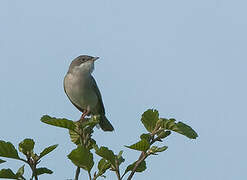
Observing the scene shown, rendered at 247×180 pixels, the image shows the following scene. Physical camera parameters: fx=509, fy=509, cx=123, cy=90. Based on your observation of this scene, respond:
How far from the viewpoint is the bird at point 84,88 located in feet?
37.3

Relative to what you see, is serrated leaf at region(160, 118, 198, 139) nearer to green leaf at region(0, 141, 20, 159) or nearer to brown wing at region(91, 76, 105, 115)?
green leaf at region(0, 141, 20, 159)

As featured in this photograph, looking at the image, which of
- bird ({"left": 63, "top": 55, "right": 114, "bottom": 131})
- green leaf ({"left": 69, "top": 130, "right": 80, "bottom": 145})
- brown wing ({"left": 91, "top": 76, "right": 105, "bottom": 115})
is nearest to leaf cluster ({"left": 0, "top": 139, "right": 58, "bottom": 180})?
green leaf ({"left": 69, "top": 130, "right": 80, "bottom": 145})

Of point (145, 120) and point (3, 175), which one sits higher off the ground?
point (145, 120)

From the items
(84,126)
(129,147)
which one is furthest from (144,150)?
(84,126)

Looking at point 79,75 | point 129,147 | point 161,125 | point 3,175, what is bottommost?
point 3,175

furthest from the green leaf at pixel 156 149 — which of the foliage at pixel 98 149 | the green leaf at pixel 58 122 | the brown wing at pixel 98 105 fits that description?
the brown wing at pixel 98 105

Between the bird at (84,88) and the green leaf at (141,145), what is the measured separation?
7923mm

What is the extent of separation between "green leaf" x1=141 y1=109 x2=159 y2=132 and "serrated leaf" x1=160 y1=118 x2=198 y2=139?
71 mm

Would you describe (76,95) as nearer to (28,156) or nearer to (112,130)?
(112,130)

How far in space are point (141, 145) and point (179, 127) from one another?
28 centimetres

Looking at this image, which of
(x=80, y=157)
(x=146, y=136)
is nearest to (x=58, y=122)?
(x=80, y=157)

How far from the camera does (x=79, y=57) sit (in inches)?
485

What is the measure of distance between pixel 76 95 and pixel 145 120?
8.20m

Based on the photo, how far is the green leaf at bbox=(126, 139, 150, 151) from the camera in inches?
117
